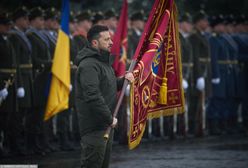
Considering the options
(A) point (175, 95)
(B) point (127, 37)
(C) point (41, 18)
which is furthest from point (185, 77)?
(A) point (175, 95)

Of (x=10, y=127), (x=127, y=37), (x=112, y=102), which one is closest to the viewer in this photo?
(x=112, y=102)

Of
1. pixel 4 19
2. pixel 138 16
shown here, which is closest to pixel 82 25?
pixel 138 16

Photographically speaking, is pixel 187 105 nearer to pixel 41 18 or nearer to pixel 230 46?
pixel 230 46

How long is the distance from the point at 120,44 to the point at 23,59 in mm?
1924

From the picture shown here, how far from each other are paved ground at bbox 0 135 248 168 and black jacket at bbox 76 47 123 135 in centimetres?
360

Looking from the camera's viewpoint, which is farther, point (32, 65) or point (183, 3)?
point (183, 3)

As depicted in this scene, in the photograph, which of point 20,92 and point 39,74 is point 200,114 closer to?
point 39,74

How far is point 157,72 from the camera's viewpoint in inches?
348

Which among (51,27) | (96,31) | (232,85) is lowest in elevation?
(232,85)

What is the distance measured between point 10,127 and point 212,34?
5327 mm

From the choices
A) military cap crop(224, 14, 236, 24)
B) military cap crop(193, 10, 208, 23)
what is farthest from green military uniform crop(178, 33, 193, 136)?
military cap crop(224, 14, 236, 24)

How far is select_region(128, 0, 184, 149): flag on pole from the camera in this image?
842cm

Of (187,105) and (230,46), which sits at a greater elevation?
(230,46)

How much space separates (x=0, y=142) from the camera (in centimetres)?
1354
